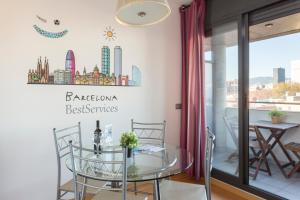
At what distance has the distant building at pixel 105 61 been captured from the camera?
295 cm

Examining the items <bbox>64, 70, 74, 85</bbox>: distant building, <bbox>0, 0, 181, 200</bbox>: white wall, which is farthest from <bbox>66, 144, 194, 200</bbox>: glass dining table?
<bbox>64, 70, 74, 85</bbox>: distant building

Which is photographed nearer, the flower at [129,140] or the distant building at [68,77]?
the flower at [129,140]

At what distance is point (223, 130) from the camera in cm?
338

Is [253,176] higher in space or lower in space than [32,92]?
lower

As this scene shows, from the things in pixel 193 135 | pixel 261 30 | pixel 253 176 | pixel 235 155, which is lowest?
pixel 253 176

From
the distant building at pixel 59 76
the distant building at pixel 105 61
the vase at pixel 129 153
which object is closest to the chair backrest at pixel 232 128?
the vase at pixel 129 153

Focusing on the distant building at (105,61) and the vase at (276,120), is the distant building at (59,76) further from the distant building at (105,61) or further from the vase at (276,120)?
the vase at (276,120)

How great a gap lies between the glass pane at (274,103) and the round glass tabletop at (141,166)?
1.28m

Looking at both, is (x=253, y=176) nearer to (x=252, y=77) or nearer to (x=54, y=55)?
(x=252, y=77)

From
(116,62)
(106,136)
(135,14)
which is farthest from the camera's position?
(116,62)

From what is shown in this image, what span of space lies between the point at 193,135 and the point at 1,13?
2.77 m

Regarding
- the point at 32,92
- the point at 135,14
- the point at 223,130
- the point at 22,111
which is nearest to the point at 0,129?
the point at 22,111

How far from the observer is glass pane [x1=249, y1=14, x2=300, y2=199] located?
2.56 metres

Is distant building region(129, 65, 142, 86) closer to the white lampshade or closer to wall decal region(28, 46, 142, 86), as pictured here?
wall decal region(28, 46, 142, 86)
